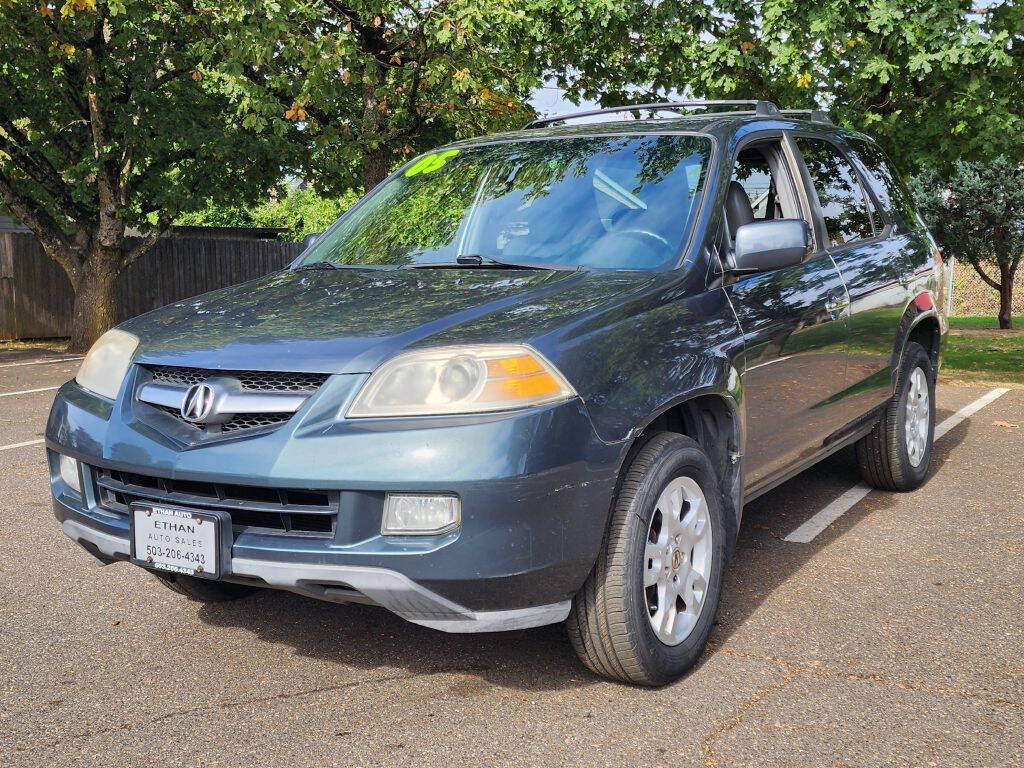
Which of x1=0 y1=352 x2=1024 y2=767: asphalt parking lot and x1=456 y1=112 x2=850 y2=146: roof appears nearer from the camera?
x1=0 y1=352 x2=1024 y2=767: asphalt parking lot

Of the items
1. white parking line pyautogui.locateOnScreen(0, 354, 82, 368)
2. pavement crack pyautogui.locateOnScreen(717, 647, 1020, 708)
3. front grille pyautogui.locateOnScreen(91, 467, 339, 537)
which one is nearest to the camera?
front grille pyautogui.locateOnScreen(91, 467, 339, 537)

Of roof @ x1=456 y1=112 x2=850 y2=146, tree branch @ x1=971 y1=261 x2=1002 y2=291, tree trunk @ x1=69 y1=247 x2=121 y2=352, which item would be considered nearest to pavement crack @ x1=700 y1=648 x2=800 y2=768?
roof @ x1=456 y1=112 x2=850 y2=146

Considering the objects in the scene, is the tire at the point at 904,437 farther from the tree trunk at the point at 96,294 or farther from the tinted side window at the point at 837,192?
the tree trunk at the point at 96,294

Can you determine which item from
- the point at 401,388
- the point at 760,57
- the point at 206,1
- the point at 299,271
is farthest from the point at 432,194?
the point at 206,1

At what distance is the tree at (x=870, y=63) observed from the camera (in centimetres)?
1111

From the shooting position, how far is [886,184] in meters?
6.21

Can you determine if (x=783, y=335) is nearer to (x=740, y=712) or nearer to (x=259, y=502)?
(x=740, y=712)

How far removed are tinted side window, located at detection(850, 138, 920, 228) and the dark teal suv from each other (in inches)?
44.6

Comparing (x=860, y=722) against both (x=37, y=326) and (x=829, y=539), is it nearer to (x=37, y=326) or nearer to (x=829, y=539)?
(x=829, y=539)

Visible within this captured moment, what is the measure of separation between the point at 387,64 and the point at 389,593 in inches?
567

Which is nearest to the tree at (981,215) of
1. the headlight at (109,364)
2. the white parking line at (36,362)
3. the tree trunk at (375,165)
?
the tree trunk at (375,165)

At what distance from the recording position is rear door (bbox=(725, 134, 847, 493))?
14.0ft

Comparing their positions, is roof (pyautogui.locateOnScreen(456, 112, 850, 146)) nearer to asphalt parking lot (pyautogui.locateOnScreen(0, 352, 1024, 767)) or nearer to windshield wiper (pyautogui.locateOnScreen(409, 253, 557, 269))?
windshield wiper (pyautogui.locateOnScreen(409, 253, 557, 269))

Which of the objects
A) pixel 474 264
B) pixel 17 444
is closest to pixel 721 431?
pixel 474 264
